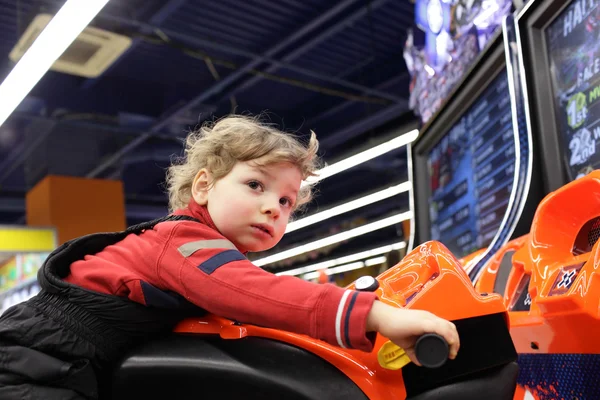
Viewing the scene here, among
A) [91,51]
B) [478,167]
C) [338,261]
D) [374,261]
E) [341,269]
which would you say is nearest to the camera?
[478,167]

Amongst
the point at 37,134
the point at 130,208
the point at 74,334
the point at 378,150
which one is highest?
the point at 37,134

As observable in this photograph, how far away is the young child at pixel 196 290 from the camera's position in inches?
34.9

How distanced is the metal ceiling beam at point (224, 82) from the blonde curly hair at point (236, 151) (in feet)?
16.9

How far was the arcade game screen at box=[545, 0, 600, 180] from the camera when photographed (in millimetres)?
1579

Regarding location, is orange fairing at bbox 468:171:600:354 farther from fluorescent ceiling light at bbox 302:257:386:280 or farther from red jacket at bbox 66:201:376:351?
fluorescent ceiling light at bbox 302:257:386:280

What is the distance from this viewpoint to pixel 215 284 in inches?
37.8

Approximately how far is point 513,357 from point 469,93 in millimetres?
1749

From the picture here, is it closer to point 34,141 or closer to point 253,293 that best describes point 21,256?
point 34,141

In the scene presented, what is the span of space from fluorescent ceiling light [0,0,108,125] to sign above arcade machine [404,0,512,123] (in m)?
1.90

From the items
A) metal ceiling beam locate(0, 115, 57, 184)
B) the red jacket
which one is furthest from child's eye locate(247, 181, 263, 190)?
metal ceiling beam locate(0, 115, 57, 184)

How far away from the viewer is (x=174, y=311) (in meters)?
1.05

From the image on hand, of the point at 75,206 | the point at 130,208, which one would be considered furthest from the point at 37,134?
the point at 130,208

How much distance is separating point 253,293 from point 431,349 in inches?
11.1

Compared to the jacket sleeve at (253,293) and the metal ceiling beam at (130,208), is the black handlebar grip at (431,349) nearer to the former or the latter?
the jacket sleeve at (253,293)
